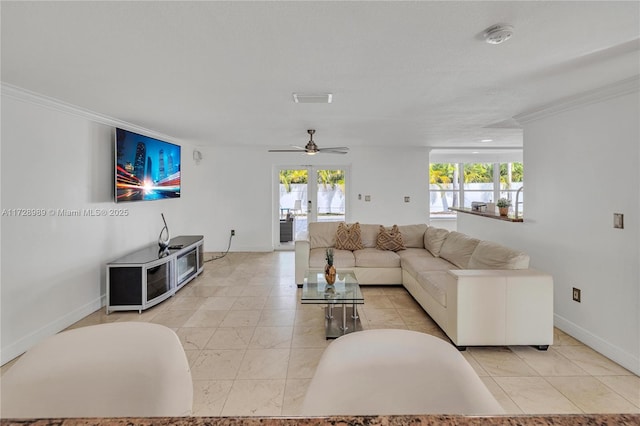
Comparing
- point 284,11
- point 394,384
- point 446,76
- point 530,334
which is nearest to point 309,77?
point 284,11

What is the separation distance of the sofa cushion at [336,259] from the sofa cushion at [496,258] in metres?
1.52

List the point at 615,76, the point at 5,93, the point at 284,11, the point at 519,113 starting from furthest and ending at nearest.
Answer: the point at 519,113 → the point at 5,93 → the point at 615,76 → the point at 284,11

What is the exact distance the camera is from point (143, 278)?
11.0ft

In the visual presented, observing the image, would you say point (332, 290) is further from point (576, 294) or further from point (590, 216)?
point (590, 216)

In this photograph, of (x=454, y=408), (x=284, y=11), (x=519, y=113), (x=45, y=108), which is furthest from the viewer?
(x=519, y=113)

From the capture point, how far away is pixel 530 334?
2.56 metres

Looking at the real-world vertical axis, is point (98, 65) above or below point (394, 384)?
above

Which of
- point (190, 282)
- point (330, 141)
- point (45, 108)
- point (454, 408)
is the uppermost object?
point (330, 141)

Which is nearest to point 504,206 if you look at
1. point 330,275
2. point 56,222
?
point 330,275

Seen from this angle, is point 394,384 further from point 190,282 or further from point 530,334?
point 190,282

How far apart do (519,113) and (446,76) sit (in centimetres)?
170

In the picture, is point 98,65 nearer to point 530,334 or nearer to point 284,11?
point 284,11

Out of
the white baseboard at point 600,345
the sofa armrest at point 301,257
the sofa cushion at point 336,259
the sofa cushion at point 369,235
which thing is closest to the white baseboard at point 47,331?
the sofa armrest at point 301,257

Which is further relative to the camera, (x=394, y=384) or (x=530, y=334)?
(x=530, y=334)
